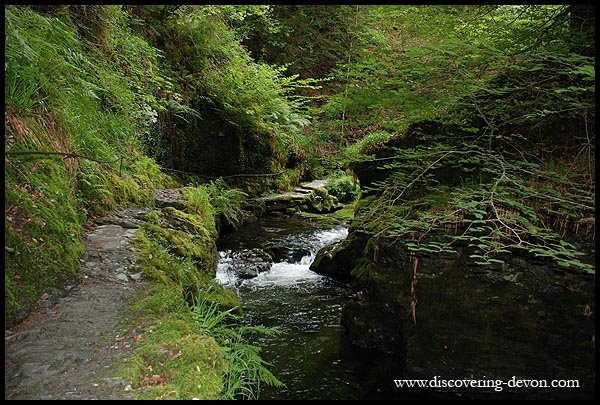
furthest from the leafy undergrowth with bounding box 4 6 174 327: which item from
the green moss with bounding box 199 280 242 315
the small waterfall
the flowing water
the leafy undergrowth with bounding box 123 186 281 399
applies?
the flowing water

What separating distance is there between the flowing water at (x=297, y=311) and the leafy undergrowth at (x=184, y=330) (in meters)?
0.69

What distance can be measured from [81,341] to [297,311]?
4.60m

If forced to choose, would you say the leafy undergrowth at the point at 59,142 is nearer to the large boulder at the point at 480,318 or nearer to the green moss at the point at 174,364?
the green moss at the point at 174,364

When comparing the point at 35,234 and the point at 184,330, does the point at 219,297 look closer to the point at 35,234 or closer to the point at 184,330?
the point at 184,330

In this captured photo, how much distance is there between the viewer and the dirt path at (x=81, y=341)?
234cm

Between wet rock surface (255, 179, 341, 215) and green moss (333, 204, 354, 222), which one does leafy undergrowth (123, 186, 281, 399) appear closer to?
wet rock surface (255, 179, 341, 215)

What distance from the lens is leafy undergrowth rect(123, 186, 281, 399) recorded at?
2.51 metres

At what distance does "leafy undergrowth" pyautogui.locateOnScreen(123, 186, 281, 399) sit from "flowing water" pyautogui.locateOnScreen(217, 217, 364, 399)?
687 millimetres

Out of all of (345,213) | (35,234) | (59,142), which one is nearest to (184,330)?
(35,234)

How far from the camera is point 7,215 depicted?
3264mm

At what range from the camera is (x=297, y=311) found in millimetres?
7059

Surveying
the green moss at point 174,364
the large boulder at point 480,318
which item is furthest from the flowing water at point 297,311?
the green moss at point 174,364
